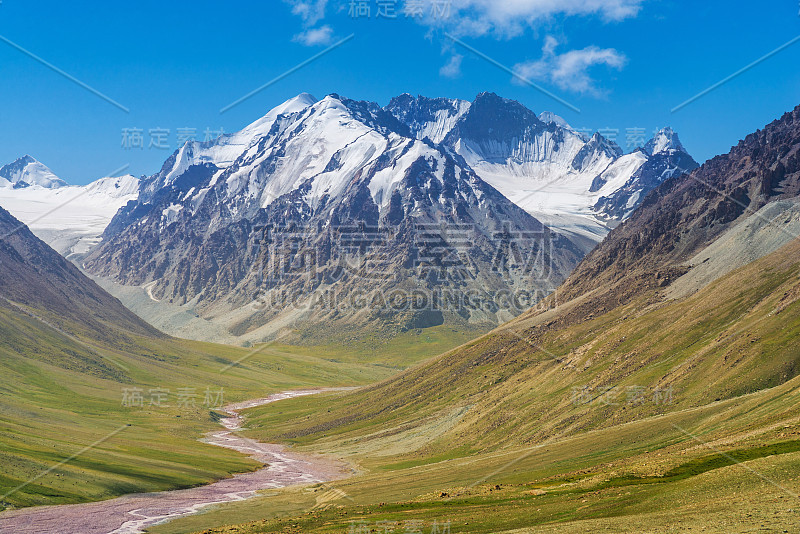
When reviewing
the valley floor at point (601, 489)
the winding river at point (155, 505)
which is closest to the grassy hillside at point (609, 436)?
the valley floor at point (601, 489)

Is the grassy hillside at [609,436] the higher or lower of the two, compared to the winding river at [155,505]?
higher

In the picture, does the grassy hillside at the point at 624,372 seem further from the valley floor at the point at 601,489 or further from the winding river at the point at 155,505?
the winding river at the point at 155,505

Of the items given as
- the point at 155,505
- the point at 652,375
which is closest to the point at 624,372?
the point at 652,375

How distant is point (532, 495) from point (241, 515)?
4368 cm

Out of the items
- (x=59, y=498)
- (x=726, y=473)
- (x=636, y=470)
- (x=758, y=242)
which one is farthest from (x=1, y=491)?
(x=758, y=242)

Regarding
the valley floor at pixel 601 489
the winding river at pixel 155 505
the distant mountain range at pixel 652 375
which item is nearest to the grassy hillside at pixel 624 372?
the distant mountain range at pixel 652 375

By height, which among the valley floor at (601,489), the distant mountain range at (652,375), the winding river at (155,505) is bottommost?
the winding river at (155,505)

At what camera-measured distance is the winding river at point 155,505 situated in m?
87.5

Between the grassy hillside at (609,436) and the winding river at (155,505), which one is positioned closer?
the grassy hillside at (609,436)

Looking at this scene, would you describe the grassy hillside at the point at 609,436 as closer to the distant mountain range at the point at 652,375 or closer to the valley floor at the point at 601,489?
the valley floor at the point at 601,489

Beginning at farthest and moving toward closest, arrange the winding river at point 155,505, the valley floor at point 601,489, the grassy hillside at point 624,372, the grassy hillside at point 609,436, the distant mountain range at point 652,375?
the grassy hillside at point 624,372 < the distant mountain range at point 652,375 < the winding river at point 155,505 < the grassy hillside at point 609,436 < the valley floor at point 601,489

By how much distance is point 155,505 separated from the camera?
105 meters

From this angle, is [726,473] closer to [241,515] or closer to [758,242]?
[241,515]

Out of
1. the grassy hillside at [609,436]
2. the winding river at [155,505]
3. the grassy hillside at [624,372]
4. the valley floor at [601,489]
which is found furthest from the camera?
the grassy hillside at [624,372]
